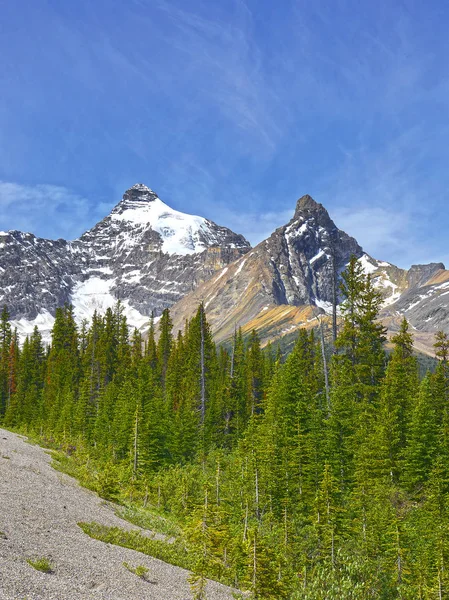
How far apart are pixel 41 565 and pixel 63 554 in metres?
1.84

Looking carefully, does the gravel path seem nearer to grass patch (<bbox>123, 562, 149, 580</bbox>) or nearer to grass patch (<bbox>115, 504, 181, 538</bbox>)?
grass patch (<bbox>123, 562, 149, 580</bbox>)

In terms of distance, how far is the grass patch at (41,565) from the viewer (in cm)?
1341

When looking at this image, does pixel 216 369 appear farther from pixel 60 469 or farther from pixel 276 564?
pixel 276 564

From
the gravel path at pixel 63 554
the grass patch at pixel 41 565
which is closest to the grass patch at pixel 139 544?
the gravel path at pixel 63 554

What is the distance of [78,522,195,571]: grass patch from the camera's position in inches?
739

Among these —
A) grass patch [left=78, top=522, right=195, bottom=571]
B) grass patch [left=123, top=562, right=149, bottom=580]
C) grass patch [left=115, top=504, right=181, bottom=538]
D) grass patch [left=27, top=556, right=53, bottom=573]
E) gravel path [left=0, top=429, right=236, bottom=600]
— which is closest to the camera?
gravel path [left=0, top=429, right=236, bottom=600]

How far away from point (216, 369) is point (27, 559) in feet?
197

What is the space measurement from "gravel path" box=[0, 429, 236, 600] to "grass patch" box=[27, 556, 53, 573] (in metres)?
0.20

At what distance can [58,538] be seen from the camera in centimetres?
1677

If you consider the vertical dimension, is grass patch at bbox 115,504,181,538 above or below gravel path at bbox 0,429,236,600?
below

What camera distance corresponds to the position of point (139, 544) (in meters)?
19.5

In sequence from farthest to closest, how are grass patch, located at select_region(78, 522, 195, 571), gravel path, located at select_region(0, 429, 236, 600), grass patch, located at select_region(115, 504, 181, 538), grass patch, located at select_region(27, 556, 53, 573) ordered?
grass patch, located at select_region(115, 504, 181, 538)
grass patch, located at select_region(78, 522, 195, 571)
grass patch, located at select_region(27, 556, 53, 573)
gravel path, located at select_region(0, 429, 236, 600)

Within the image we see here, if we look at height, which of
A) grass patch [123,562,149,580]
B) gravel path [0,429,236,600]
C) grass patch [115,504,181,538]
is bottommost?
grass patch [115,504,181,538]

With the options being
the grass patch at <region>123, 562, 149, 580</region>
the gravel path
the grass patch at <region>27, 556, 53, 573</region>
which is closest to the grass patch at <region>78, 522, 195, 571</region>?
the gravel path
